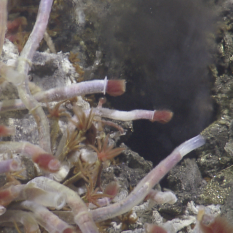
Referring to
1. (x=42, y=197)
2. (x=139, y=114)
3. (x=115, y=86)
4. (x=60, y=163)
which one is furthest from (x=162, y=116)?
(x=42, y=197)

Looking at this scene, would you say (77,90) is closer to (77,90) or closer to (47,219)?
(77,90)

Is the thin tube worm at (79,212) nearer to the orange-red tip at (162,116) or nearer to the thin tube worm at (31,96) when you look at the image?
the thin tube worm at (31,96)

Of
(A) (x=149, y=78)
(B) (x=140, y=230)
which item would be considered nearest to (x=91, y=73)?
(A) (x=149, y=78)

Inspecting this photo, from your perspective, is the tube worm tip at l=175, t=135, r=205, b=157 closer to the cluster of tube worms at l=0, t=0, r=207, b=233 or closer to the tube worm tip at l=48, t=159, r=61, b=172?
the cluster of tube worms at l=0, t=0, r=207, b=233

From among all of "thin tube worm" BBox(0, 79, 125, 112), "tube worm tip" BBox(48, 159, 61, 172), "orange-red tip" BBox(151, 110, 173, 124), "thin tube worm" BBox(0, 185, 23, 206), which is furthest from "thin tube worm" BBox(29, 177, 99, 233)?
"orange-red tip" BBox(151, 110, 173, 124)

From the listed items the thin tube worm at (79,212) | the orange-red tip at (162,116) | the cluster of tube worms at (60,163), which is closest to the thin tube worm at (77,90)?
the cluster of tube worms at (60,163)

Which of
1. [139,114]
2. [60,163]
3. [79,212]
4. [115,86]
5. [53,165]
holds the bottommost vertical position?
[79,212]

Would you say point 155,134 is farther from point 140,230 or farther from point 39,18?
point 39,18

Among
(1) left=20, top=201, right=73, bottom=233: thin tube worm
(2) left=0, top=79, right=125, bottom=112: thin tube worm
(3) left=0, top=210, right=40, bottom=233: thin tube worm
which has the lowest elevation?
(3) left=0, top=210, right=40, bottom=233: thin tube worm
